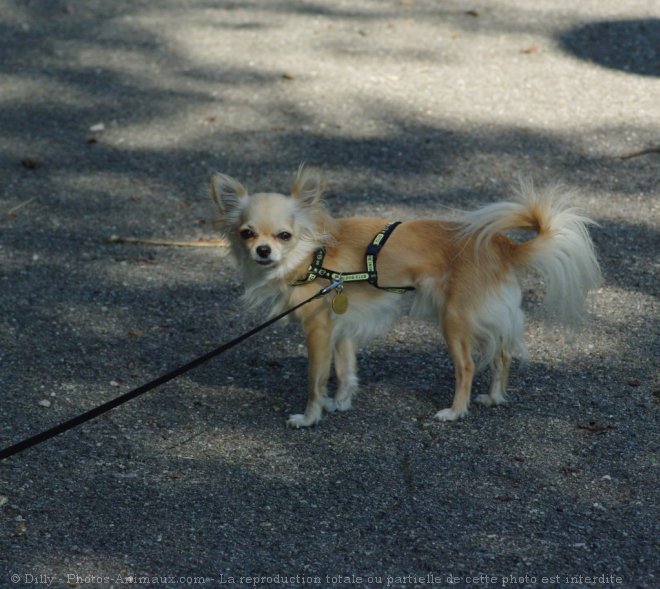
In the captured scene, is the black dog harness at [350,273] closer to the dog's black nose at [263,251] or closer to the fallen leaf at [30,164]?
the dog's black nose at [263,251]

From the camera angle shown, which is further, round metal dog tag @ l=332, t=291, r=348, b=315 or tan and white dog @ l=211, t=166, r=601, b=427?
round metal dog tag @ l=332, t=291, r=348, b=315

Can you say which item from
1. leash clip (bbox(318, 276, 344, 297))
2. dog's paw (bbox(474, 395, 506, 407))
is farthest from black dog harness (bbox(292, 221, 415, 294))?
dog's paw (bbox(474, 395, 506, 407))

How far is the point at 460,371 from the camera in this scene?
4.76 metres

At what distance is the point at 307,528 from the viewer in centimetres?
395

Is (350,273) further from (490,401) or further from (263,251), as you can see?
(490,401)

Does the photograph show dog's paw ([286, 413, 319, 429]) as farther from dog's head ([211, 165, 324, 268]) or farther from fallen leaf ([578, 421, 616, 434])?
fallen leaf ([578, 421, 616, 434])

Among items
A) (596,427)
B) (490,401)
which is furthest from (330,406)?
(596,427)

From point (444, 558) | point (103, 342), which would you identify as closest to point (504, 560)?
point (444, 558)

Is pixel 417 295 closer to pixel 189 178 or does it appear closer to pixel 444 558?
pixel 444 558

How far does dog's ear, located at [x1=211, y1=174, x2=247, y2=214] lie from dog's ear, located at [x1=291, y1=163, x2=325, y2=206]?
10.0 inches

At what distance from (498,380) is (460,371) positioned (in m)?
0.22

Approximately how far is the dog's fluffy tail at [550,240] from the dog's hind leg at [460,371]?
1.29 feet

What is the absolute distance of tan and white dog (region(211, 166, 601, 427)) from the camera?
4.64 meters

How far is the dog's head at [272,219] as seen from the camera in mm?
4551
